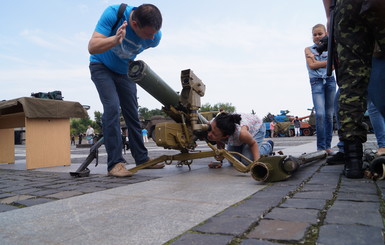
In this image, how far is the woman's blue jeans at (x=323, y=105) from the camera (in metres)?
4.16

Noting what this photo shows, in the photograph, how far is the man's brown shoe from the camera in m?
3.15

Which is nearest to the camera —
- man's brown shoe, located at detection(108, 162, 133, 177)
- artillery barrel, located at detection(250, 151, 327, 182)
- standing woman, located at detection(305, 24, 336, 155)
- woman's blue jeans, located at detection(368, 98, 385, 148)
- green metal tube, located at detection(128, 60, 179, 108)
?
artillery barrel, located at detection(250, 151, 327, 182)

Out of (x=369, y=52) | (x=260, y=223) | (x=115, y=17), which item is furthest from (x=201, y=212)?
(x=115, y=17)

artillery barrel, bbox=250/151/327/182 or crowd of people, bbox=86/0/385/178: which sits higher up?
crowd of people, bbox=86/0/385/178

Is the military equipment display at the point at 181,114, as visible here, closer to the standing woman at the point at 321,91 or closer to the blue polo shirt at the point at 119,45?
the blue polo shirt at the point at 119,45

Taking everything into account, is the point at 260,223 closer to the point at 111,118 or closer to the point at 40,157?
the point at 111,118

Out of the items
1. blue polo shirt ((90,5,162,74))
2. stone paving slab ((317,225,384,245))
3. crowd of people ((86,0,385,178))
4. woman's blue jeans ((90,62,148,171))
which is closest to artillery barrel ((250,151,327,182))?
crowd of people ((86,0,385,178))

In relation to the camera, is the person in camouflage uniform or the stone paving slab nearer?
the stone paving slab

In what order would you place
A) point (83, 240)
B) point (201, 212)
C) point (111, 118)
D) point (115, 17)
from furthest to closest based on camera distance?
1. point (111, 118)
2. point (115, 17)
3. point (201, 212)
4. point (83, 240)

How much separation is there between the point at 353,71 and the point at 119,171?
7.84 feet

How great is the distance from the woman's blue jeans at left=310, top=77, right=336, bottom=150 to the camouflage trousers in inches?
76.5

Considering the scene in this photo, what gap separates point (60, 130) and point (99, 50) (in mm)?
2455

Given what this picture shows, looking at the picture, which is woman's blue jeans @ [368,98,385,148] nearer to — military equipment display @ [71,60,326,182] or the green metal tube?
military equipment display @ [71,60,326,182]

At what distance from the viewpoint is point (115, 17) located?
305 centimetres
